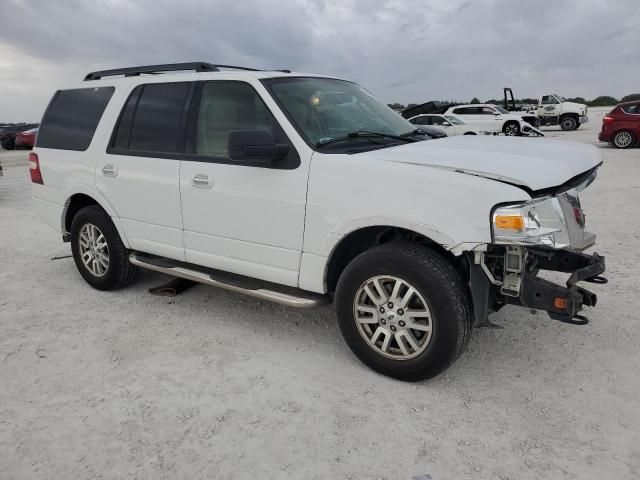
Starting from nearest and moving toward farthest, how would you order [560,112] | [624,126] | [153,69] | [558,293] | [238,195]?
[558,293] → [238,195] → [153,69] → [624,126] → [560,112]

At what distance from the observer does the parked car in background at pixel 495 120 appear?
850 inches

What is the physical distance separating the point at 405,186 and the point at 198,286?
9.10ft

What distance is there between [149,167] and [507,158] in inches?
108

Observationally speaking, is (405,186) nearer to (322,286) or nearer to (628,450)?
(322,286)

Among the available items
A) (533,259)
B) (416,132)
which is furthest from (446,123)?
(533,259)

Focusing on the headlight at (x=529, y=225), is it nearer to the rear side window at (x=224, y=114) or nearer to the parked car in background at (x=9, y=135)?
the rear side window at (x=224, y=114)

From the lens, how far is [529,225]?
268 centimetres

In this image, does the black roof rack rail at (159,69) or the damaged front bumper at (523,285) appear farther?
the black roof rack rail at (159,69)

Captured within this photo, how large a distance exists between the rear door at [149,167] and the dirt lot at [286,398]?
70cm

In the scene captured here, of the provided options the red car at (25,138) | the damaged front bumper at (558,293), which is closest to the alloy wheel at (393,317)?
the damaged front bumper at (558,293)

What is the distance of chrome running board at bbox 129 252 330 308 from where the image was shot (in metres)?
3.47

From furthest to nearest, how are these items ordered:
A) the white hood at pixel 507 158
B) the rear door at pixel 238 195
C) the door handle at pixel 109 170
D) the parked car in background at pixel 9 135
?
the parked car in background at pixel 9 135, the door handle at pixel 109 170, the rear door at pixel 238 195, the white hood at pixel 507 158

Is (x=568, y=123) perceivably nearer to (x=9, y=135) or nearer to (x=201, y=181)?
(x=201, y=181)

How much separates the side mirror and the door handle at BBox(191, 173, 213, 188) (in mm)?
590
